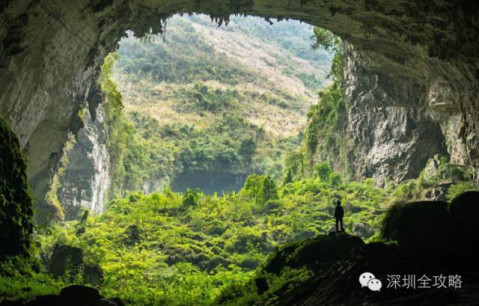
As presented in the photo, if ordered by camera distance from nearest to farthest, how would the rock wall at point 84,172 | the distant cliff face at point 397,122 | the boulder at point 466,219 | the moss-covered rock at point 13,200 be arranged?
1. the boulder at point 466,219
2. the moss-covered rock at point 13,200
3. the distant cliff face at point 397,122
4. the rock wall at point 84,172

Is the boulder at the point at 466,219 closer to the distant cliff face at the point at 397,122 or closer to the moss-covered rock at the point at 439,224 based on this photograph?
the moss-covered rock at the point at 439,224

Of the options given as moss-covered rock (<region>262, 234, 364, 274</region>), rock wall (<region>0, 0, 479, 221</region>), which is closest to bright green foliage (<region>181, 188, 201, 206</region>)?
rock wall (<region>0, 0, 479, 221</region>)

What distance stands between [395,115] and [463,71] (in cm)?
1017

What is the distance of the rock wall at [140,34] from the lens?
14.9 meters

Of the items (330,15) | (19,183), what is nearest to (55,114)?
(19,183)

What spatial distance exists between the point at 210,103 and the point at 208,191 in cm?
1506

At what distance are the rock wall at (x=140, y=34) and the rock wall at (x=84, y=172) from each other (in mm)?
10002

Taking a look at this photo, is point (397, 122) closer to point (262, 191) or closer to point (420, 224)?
point (262, 191)

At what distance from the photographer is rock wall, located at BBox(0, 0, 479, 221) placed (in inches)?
587

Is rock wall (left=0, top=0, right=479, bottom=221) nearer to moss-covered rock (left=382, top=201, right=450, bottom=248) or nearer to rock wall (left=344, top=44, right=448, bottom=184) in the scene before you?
rock wall (left=344, top=44, right=448, bottom=184)

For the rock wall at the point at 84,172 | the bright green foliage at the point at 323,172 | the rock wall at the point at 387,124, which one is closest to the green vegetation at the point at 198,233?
the bright green foliage at the point at 323,172

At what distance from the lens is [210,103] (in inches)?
2591

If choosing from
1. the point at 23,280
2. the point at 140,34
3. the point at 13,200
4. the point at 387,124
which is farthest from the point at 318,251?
the point at 387,124

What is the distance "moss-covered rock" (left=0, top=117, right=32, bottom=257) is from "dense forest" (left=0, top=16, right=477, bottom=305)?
411mm
